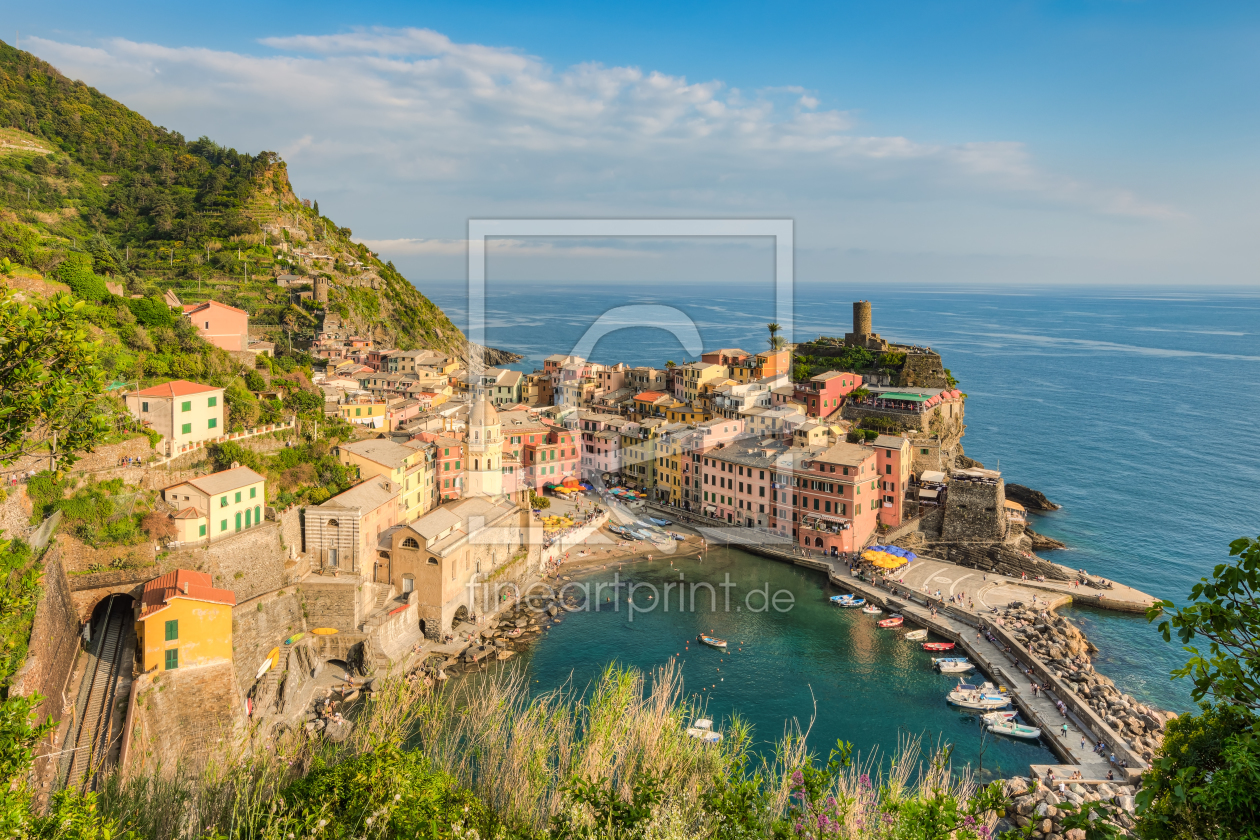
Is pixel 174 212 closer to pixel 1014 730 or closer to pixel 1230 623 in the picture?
pixel 1014 730

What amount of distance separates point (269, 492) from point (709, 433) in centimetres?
2203

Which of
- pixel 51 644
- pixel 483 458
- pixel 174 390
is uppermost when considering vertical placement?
pixel 174 390

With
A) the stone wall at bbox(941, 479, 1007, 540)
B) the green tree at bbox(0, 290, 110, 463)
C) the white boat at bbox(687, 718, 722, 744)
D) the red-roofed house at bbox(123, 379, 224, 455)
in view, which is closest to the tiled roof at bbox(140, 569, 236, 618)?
the red-roofed house at bbox(123, 379, 224, 455)

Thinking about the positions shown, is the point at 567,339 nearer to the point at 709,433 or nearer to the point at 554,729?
the point at 709,433

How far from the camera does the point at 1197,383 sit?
7575cm

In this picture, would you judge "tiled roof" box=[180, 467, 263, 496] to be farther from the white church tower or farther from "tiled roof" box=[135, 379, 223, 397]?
the white church tower

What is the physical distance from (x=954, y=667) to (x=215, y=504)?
75.9ft

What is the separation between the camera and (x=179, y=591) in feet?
56.5

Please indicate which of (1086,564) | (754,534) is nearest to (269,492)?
(754,534)

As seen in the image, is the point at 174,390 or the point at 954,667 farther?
the point at 954,667

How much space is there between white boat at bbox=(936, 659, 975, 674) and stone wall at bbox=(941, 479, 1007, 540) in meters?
10.9

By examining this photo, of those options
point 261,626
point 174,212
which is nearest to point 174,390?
point 261,626

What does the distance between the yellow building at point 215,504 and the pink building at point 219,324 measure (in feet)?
33.1

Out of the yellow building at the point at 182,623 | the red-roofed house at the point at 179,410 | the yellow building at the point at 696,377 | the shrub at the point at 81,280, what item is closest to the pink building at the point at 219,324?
the shrub at the point at 81,280
